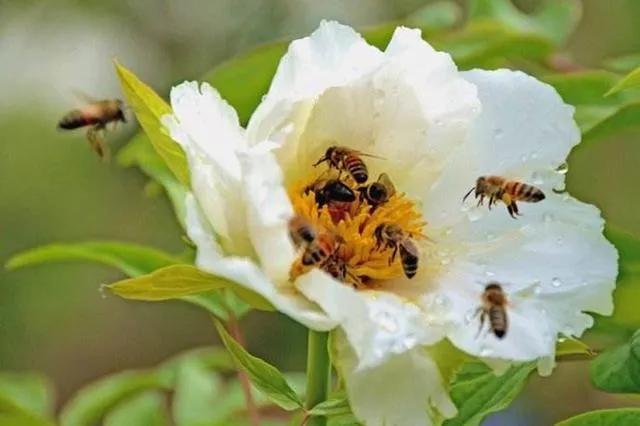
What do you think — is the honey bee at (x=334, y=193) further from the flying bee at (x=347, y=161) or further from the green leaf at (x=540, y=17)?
the green leaf at (x=540, y=17)

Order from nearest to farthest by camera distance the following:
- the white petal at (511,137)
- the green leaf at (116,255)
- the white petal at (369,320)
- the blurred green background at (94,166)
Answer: the white petal at (369,320) → the white petal at (511,137) → the green leaf at (116,255) → the blurred green background at (94,166)

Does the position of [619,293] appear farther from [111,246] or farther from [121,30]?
[121,30]

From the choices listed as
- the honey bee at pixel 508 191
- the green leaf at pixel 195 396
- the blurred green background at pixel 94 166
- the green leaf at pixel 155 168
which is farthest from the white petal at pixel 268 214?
the blurred green background at pixel 94 166

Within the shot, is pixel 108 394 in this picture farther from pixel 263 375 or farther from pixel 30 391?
pixel 263 375

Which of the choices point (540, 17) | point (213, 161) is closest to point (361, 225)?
point (213, 161)

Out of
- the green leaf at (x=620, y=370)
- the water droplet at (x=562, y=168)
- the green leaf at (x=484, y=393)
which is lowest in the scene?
the green leaf at (x=620, y=370)
